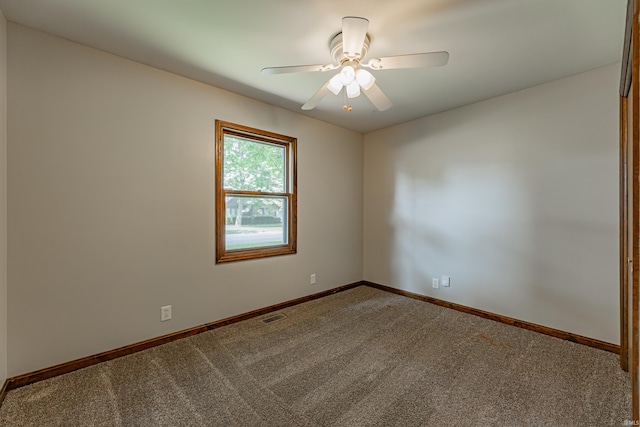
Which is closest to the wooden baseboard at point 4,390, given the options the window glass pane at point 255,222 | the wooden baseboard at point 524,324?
the window glass pane at point 255,222

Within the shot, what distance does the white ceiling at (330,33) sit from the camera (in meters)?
1.61

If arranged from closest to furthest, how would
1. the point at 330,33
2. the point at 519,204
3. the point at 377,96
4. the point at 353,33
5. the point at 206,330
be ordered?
the point at 353,33 < the point at 330,33 < the point at 377,96 < the point at 206,330 < the point at 519,204

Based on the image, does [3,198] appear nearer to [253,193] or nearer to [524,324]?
[253,193]

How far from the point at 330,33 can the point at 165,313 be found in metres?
2.61

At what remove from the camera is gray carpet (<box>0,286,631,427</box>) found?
152cm

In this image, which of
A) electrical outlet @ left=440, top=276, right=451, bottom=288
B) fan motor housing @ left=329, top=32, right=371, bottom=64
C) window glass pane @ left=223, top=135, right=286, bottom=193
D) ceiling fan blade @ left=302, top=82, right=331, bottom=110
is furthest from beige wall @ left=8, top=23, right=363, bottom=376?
electrical outlet @ left=440, top=276, right=451, bottom=288

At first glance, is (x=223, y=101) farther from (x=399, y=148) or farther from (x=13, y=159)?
(x=399, y=148)

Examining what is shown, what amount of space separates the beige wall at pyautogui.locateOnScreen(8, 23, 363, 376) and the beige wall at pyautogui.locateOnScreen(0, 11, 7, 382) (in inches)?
1.5

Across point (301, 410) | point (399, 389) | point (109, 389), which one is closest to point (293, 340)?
point (301, 410)

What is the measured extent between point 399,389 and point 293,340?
1.01 meters

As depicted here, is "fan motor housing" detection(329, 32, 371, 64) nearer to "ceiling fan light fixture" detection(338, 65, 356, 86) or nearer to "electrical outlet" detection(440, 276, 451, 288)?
"ceiling fan light fixture" detection(338, 65, 356, 86)

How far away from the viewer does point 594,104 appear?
228cm

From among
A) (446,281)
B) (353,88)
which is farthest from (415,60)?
(446,281)

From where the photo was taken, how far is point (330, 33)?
6.05ft
